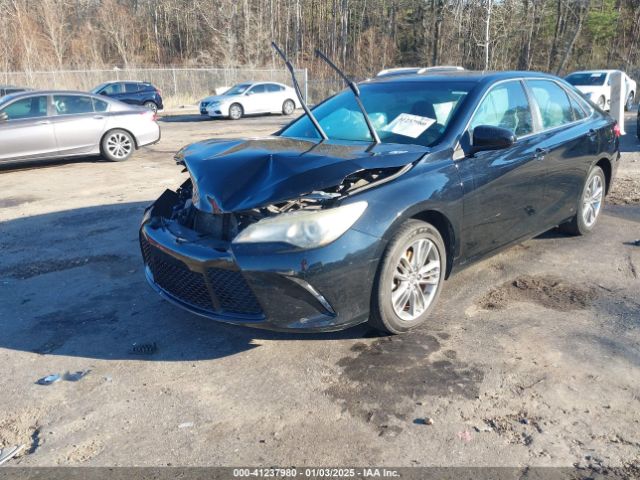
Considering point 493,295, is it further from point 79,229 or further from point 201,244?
point 79,229

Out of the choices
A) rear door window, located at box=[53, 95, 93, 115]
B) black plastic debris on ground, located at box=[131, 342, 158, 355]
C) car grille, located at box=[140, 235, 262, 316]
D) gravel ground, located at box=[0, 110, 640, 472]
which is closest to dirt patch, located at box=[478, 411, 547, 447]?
gravel ground, located at box=[0, 110, 640, 472]

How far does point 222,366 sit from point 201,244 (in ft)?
2.53

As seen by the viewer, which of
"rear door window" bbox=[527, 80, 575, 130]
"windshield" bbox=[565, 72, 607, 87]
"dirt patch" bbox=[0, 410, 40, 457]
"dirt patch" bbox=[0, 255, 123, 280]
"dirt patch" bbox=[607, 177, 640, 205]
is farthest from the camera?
"windshield" bbox=[565, 72, 607, 87]

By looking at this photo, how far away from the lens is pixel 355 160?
11.2 ft

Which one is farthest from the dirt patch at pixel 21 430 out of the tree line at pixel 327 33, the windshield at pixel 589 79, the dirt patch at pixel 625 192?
the tree line at pixel 327 33

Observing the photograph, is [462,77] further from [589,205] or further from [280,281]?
[280,281]

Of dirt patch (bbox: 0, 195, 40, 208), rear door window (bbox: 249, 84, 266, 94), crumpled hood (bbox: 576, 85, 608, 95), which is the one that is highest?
rear door window (bbox: 249, 84, 266, 94)

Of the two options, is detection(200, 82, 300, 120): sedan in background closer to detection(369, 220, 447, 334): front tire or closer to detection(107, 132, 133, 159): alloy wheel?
detection(107, 132, 133, 159): alloy wheel

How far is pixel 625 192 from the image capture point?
7.69 m

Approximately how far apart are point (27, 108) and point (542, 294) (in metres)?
9.68

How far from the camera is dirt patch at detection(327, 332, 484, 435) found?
9.51 ft

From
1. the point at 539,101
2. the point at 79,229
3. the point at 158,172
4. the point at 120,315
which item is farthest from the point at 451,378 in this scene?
the point at 158,172

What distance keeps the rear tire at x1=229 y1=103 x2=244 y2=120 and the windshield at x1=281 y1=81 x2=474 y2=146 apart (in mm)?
18368

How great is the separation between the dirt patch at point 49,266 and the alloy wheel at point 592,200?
4.70 meters
